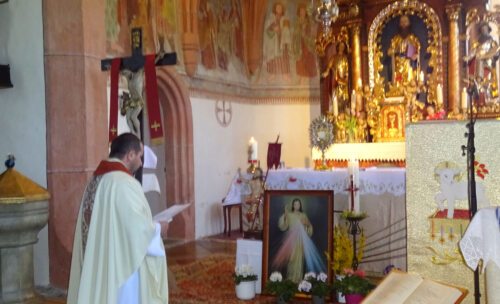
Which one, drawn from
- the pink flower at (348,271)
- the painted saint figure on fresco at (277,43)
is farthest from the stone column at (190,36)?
the pink flower at (348,271)

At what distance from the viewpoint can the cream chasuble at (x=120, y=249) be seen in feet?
13.6

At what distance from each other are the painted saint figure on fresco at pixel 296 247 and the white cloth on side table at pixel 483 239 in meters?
2.83

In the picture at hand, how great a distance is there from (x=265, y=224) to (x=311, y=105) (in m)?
7.53

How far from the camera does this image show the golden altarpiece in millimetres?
10523

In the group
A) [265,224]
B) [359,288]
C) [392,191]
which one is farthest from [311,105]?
[359,288]

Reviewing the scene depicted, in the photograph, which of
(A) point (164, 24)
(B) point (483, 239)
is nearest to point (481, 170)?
(B) point (483, 239)

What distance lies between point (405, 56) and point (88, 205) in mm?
8214

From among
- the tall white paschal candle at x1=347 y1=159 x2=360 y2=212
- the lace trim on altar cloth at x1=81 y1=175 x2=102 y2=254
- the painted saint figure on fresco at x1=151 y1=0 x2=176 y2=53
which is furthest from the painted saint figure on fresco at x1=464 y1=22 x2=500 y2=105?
the lace trim on altar cloth at x1=81 y1=175 x2=102 y2=254

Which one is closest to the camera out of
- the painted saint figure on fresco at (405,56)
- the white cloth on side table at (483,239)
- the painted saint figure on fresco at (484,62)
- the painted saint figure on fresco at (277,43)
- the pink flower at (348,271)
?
the white cloth on side table at (483,239)

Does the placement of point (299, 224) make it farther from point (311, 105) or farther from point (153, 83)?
point (311, 105)

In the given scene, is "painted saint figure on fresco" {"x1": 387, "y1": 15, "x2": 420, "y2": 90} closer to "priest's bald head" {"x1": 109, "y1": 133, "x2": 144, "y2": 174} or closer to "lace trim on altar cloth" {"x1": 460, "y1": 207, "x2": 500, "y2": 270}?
"priest's bald head" {"x1": 109, "y1": 133, "x2": 144, "y2": 174}

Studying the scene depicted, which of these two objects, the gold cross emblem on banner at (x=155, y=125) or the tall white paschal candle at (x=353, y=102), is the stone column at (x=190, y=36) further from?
the gold cross emblem on banner at (x=155, y=125)

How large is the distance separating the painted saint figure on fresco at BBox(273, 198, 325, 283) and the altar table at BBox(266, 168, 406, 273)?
94 cm

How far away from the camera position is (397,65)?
1116 cm
